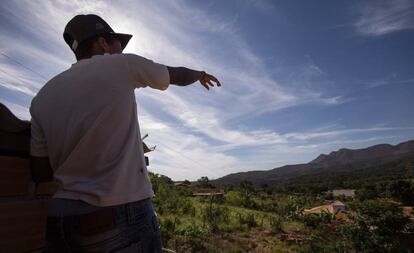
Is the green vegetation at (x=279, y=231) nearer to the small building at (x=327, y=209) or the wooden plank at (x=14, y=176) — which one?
the small building at (x=327, y=209)

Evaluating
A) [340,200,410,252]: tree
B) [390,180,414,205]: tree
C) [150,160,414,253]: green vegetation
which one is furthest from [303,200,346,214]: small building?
[340,200,410,252]: tree

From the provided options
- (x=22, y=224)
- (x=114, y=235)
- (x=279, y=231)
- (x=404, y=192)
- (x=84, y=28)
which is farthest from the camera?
(x=404, y=192)

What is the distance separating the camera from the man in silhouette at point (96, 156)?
1175 mm

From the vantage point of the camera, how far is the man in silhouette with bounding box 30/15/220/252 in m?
1.17

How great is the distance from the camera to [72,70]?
1.36m

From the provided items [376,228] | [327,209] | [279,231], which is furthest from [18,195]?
[327,209]

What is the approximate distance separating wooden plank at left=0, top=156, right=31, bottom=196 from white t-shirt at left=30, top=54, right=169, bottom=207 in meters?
0.08

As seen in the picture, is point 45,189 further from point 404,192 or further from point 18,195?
point 404,192

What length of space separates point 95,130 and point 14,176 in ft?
1.34

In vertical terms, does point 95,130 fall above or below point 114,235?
above

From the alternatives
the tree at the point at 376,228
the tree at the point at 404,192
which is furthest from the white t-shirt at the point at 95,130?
the tree at the point at 404,192

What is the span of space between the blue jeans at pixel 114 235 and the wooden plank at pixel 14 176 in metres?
0.21

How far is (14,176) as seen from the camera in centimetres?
132

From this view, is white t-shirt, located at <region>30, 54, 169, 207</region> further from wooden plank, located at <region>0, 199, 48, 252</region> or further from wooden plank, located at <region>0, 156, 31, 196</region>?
wooden plank, located at <region>0, 199, 48, 252</region>
